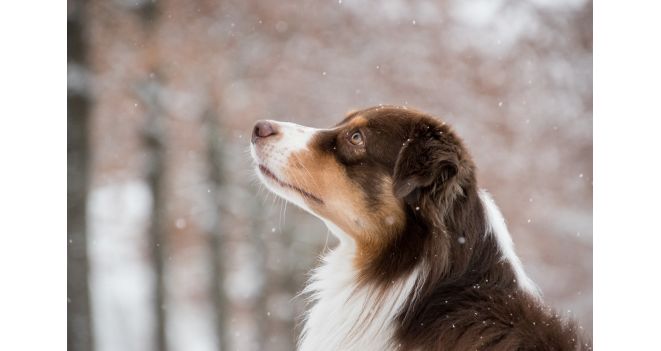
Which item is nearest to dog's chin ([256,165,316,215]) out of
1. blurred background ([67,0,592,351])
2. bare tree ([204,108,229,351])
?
blurred background ([67,0,592,351])

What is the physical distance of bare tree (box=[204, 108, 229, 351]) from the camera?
340 centimetres

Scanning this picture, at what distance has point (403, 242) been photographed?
7.63 feet

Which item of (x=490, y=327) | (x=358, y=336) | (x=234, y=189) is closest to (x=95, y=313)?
(x=234, y=189)

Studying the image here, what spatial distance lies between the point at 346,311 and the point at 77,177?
138 centimetres

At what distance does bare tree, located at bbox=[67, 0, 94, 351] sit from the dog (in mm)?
929

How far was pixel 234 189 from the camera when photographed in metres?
3.46

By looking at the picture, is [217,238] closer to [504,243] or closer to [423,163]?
[423,163]

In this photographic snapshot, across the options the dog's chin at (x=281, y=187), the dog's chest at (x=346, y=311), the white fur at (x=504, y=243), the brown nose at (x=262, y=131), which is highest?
the brown nose at (x=262, y=131)

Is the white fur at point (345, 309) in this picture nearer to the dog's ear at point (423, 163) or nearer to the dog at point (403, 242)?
the dog at point (403, 242)

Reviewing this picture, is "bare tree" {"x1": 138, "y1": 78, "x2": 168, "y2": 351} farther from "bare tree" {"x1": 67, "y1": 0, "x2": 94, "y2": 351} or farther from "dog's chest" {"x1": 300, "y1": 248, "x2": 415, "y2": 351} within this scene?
"dog's chest" {"x1": 300, "y1": 248, "x2": 415, "y2": 351}

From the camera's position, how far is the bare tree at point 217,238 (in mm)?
3396

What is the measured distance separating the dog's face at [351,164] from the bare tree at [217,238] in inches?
34.8

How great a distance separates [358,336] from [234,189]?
136cm

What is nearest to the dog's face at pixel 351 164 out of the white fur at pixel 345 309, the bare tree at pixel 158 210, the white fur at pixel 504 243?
the white fur at pixel 345 309
